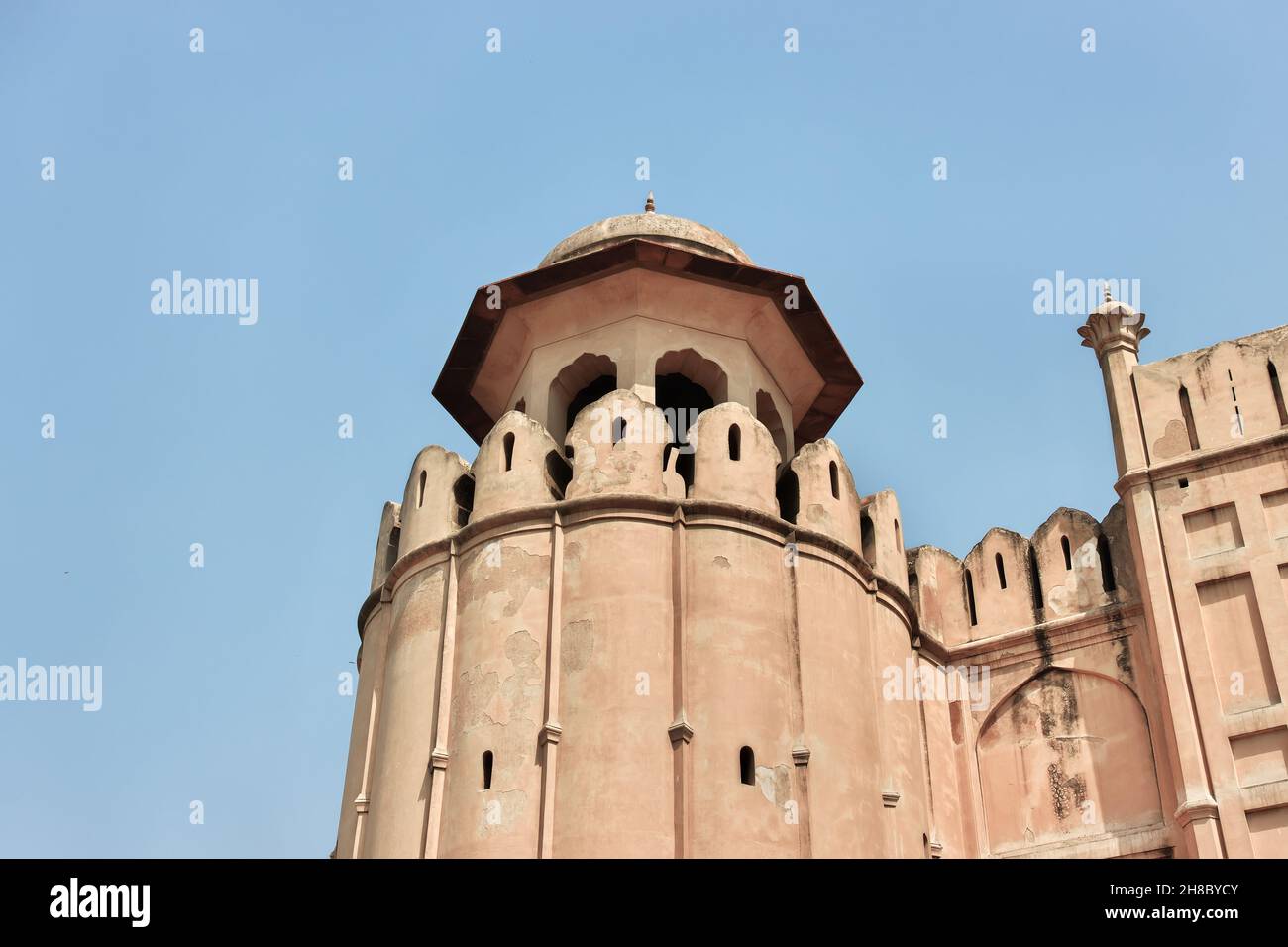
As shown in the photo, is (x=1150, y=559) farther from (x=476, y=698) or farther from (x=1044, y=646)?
(x=476, y=698)

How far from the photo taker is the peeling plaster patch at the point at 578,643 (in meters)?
17.7

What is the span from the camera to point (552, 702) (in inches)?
684

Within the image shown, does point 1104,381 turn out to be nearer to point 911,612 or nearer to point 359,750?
point 911,612

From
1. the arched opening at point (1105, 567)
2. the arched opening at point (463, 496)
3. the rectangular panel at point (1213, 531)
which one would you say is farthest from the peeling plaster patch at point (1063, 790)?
the arched opening at point (463, 496)

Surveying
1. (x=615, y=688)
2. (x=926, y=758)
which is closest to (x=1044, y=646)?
(x=926, y=758)

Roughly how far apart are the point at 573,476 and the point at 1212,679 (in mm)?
7173

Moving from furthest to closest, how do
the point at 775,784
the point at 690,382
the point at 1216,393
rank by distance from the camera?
the point at 690,382
the point at 1216,393
the point at 775,784

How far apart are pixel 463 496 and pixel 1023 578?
6.80 m

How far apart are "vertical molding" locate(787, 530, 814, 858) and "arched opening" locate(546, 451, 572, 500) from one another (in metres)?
2.66
